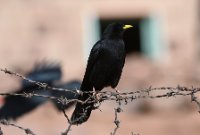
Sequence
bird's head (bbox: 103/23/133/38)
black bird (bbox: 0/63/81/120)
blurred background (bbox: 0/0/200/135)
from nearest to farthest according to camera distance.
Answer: black bird (bbox: 0/63/81/120) → bird's head (bbox: 103/23/133/38) → blurred background (bbox: 0/0/200/135)

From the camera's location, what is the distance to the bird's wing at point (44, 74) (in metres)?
7.04

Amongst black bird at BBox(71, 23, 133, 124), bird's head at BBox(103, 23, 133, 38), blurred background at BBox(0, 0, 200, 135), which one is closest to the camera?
black bird at BBox(71, 23, 133, 124)

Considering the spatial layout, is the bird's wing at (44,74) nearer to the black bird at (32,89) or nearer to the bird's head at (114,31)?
the black bird at (32,89)

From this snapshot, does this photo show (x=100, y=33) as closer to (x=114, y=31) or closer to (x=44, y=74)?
(x=114, y=31)

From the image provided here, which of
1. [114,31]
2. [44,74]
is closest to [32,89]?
[44,74]

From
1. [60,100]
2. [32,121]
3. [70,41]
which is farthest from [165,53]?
[60,100]

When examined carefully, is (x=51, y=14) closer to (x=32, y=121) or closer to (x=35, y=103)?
(x=32, y=121)

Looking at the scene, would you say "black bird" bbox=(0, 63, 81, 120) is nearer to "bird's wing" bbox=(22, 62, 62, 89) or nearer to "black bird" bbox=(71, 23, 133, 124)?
"bird's wing" bbox=(22, 62, 62, 89)

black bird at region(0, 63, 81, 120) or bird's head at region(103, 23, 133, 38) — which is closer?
black bird at region(0, 63, 81, 120)

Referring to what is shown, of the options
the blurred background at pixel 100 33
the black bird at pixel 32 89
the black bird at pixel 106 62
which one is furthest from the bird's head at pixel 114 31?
the blurred background at pixel 100 33

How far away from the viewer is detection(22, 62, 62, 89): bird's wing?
7.04 metres

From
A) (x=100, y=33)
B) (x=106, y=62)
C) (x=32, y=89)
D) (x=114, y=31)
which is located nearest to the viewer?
(x=32, y=89)

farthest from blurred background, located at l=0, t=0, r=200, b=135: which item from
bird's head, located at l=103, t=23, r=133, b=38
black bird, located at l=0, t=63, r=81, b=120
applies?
black bird, located at l=0, t=63, r=81, b=120

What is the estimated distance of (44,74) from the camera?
7.14 m
